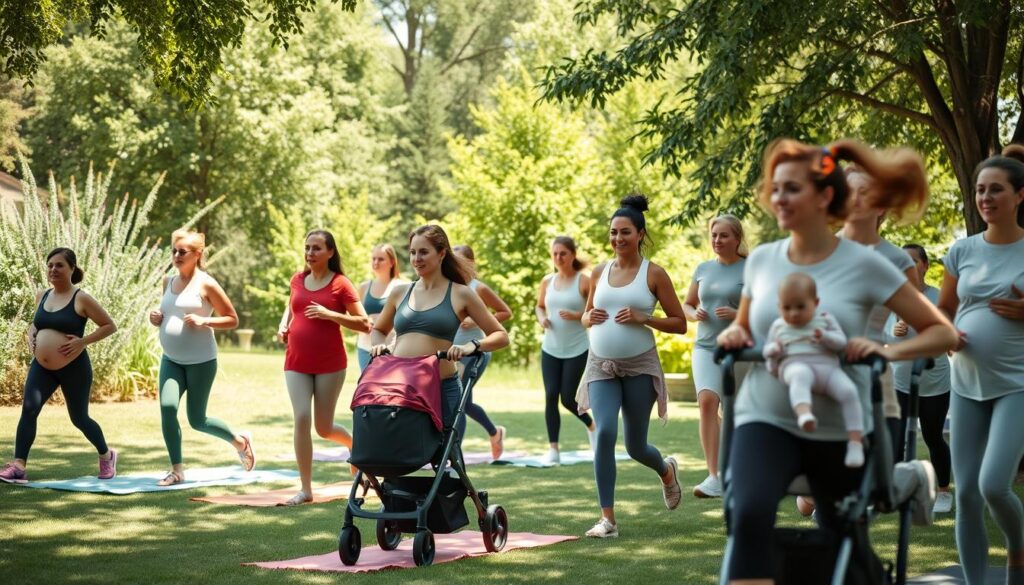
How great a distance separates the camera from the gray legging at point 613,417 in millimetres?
8078

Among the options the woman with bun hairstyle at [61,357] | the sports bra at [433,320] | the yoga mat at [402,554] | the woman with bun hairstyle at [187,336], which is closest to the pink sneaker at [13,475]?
the woman with bun hairstyle at [61,357]

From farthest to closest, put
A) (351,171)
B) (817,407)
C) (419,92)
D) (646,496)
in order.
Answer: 1. (419,92)
2. (351,171)
3. (646,496)
4. (817,407)

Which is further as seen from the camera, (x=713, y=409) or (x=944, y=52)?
(x=944, y=52)

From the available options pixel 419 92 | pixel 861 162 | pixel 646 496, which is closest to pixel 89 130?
pixel 419 92

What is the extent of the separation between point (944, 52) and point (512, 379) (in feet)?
50.0

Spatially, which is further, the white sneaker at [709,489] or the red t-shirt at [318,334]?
the white sneaker at [709,489]

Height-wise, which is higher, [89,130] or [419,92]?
[419,92]

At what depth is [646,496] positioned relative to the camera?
10.3 metres

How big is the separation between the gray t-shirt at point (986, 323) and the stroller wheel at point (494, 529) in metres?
3.00

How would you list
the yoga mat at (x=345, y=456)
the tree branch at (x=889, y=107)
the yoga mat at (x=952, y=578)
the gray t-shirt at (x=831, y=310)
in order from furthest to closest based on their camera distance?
1. the tree branch at (x=889, y=107)
2. the yoga mat at (x=345, y=456)
3. the yoga mat at (x=952, y=578)
4. the gray t-shirt at (x=831, y=310)

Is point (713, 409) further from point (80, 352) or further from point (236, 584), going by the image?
point (80, 352)

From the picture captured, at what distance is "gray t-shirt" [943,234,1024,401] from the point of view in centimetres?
565

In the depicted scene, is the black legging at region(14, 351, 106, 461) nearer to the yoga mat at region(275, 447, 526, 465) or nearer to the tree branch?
the yoga mat at region(275, 447, 526, 465)

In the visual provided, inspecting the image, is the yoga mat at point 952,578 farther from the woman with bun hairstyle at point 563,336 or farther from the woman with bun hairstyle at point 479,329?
the woman with bun hairstyle at point 563,336
